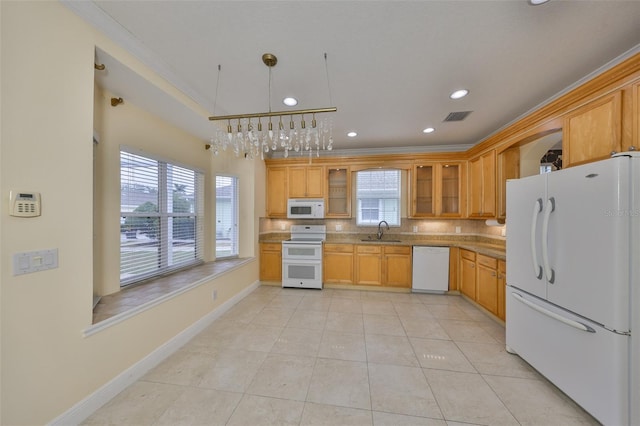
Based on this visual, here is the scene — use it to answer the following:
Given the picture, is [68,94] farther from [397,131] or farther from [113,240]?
[397,131]

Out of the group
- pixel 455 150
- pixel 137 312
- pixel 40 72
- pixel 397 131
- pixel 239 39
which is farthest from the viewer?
pixel 455 150

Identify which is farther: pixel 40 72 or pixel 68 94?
pixel 68 94

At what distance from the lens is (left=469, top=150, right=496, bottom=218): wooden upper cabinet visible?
134 inches

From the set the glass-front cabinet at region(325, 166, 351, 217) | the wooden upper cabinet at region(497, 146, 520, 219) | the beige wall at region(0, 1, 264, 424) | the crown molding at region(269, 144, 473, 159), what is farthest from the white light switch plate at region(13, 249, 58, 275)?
the wooden upper cabinet at region(497, 146, 520, 219)

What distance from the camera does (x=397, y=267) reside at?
4.12 m

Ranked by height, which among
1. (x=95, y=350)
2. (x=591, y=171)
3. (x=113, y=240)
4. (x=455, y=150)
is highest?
(x=455, y=150)

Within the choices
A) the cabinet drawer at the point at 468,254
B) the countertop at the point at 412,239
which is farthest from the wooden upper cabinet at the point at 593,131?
the countertop at the point at 412,239

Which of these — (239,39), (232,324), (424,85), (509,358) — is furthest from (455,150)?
(232,324)

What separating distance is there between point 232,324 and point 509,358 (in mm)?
3022

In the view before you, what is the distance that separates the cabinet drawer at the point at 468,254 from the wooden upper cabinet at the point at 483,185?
62cm

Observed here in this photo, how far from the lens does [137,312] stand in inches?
77.5

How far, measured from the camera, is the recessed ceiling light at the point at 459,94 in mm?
2426

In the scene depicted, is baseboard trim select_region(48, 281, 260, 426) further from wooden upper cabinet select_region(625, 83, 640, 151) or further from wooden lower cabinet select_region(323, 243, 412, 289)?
wooden upper cabinet select_region(625, 83, 640, 151)

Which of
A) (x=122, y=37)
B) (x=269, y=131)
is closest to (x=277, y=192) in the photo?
(x=269, y=131)
